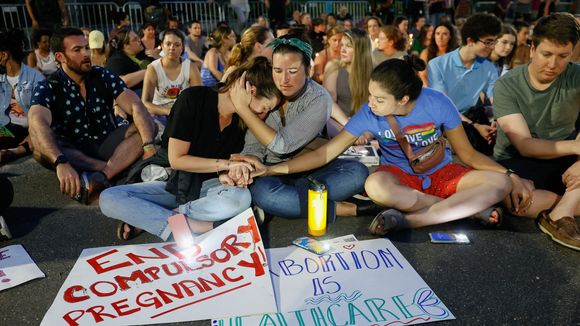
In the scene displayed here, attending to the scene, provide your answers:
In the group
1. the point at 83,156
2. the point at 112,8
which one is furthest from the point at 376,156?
the point at 112,8

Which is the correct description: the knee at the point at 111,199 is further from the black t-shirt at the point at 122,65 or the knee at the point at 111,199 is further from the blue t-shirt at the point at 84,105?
the black t-shirt at the point at 122,65

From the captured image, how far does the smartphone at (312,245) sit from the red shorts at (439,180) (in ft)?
2.11

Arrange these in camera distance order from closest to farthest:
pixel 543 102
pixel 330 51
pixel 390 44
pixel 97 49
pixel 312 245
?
pixel 312 245
pixel 543 102
pixel 330 51
pixel 390 44
pixel 97 49

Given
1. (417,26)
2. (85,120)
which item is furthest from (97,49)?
(417,26)

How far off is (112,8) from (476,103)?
389 inches

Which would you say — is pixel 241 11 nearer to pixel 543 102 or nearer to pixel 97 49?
pixel 97 49

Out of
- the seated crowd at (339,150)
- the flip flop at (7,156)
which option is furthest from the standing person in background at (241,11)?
the seated crowd at (339,150)

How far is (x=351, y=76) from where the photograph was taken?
15.6ft

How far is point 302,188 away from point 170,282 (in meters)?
1.06

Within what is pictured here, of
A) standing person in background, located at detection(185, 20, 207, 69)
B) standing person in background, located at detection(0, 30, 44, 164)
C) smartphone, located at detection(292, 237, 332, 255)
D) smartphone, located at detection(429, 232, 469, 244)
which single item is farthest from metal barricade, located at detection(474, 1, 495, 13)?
smartphone, located at detection(292, 237, 332, 255)

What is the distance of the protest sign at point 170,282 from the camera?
222cm

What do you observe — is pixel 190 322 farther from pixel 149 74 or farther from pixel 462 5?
pixel 462 5

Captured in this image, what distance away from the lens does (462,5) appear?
1270cm

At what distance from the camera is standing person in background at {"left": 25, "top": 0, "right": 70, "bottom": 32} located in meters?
9.81
